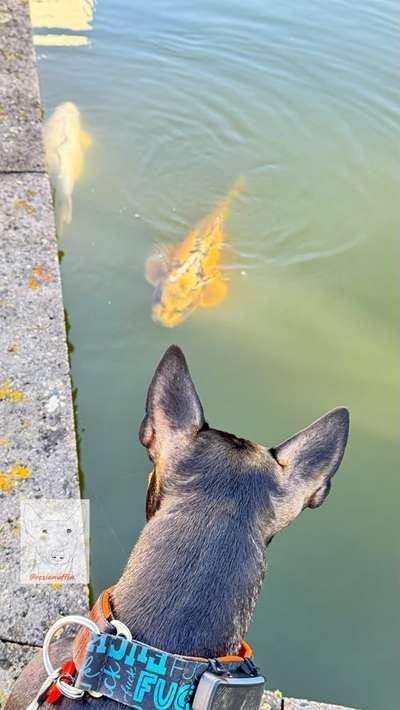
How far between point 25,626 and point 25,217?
8.14 feet

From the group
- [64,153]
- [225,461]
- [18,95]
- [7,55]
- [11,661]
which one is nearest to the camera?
[225,461]

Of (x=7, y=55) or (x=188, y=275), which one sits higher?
(x=7, y=55)

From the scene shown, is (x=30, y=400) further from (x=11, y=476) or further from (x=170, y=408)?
(x=170, y=408)

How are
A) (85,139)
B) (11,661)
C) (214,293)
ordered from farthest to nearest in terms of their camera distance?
(85,139)
(214,293)
(11,661)

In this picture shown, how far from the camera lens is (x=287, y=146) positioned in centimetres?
773

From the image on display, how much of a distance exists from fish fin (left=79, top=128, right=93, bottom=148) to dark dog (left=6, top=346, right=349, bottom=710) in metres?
5.29

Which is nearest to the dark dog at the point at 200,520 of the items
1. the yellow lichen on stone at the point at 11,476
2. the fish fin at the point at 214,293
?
the yellow lichen on stone at the point at 11,476

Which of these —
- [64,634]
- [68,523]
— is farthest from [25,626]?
Answer: [68,523]

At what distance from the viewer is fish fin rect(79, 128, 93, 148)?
6922mm

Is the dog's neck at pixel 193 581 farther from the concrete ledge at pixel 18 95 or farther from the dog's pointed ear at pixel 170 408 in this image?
the concrete ledge at pixel 18 95

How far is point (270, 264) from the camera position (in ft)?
20.1

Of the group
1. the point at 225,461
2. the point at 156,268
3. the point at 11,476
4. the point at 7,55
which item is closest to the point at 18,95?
the point at 7,55

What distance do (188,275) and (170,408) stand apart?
336 centimetres

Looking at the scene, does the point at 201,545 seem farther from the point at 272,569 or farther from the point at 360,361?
the point at 360,361
